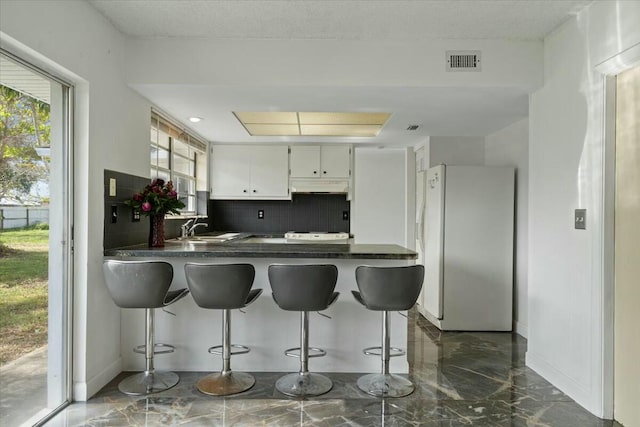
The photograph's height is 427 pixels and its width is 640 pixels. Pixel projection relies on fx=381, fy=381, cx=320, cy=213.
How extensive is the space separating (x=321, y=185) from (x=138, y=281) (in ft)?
10.5

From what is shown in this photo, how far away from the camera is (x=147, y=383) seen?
2680 millimetres

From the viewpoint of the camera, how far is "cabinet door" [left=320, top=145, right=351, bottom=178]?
5.28 meters

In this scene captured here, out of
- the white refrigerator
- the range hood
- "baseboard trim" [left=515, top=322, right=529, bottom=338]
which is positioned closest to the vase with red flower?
the range hood

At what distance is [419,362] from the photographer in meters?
3.18

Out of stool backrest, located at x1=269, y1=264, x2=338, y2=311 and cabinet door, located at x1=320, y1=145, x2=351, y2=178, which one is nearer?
stool backrest, located at x1=269, y1=264, x2=338, y2=311

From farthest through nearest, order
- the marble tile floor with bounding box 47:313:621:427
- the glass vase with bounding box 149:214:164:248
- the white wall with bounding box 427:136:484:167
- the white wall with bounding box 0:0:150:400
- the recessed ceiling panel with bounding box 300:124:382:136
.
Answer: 1. the white wall with bounding box 427:136:484:167
2. the recessed ceiling panel with bounding box 300:124:382:136
3. the glass vase with bounding box 149:214:164:248
4. the marble tile floor with bounding box 47:313:621:427
5. the white wall with bounding box 0:0:150:400

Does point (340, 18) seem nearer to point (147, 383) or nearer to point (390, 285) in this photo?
point (390, 285)

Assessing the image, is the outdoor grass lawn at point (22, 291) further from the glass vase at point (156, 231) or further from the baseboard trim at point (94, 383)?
the glass vase at point (156, 231)

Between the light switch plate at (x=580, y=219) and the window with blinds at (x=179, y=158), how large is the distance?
11.5ft

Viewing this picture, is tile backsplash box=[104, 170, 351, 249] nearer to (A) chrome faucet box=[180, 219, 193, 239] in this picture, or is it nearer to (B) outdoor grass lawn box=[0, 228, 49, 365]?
(A) chrome faucet box=[180, 219, 193, 239]

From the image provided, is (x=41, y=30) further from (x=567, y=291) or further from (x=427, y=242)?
(x=427, y=242)

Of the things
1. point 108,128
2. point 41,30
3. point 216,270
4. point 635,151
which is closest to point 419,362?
point 216,270

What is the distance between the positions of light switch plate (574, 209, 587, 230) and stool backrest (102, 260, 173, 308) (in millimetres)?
2688

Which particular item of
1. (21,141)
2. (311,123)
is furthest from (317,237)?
(21,141)
